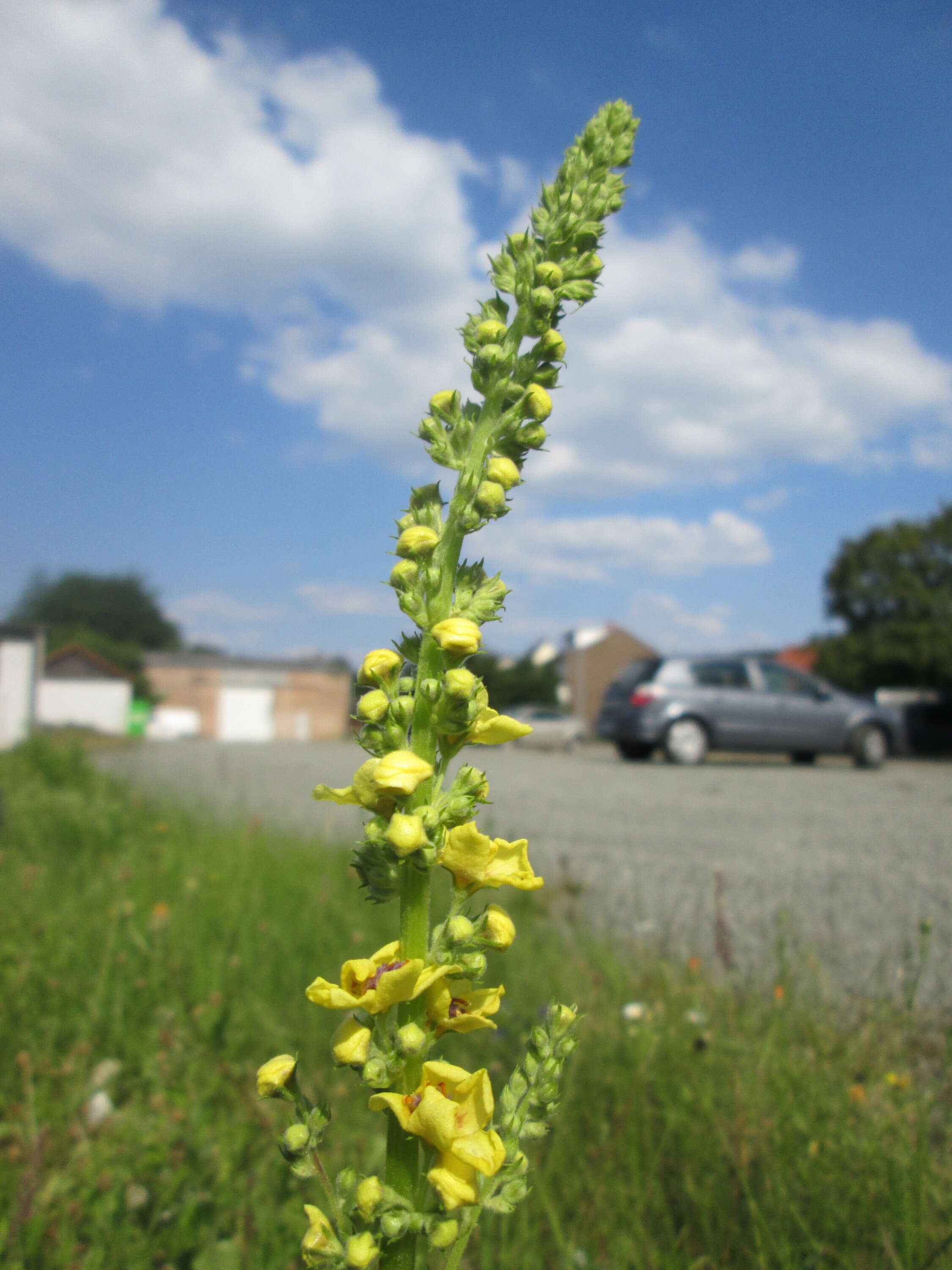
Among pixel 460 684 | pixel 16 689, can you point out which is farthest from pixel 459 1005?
pixel 16 689

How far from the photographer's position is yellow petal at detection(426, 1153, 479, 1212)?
3.10 feet

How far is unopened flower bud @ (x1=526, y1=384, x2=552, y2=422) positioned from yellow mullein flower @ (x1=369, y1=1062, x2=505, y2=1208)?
809 millimetres

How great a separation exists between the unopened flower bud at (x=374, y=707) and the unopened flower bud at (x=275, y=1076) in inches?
15.6

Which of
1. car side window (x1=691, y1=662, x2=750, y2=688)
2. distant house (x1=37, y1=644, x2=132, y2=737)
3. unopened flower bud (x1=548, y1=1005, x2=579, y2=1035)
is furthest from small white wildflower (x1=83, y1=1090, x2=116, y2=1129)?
distant house (x1=37, y1=644, x2=132, y2=737)

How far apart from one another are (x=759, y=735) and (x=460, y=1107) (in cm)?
1603

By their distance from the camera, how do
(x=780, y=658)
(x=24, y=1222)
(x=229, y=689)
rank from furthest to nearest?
(x=229, y=689) → (x=780, y=658) → (x=24, y=1222)

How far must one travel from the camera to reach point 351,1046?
102 cm

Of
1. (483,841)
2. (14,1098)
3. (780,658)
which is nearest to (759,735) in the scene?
(14,1098)

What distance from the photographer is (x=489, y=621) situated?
115 centimetres

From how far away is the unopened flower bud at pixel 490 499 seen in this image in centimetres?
114

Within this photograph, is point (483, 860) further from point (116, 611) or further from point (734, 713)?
point (116, 611)

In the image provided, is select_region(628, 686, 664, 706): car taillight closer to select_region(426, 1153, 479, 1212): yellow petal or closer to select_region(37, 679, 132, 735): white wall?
select_region(426, 1153, 479, 1212): yellow petal

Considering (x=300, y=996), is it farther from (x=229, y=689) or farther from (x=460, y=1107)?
(x=229, y=689)

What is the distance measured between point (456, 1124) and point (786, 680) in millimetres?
16858
